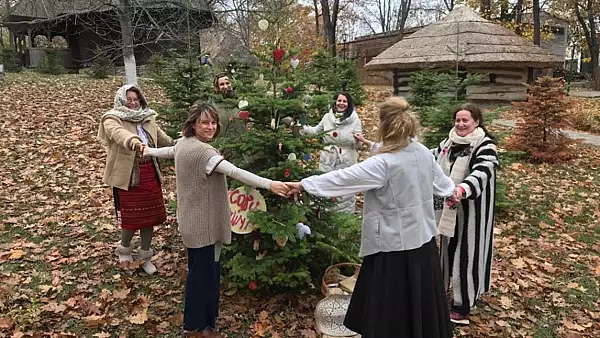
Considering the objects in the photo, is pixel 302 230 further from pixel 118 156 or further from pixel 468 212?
pixel 118 156

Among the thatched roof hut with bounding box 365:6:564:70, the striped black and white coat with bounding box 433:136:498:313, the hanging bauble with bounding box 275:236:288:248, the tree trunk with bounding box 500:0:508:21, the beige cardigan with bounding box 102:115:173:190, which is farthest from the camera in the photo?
the tree trunk with bounding box 500:0:508:21

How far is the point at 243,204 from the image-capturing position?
4.14 metres

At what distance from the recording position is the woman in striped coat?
3.83 meters

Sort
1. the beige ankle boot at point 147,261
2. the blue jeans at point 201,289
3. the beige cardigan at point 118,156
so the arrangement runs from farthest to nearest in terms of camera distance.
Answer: the beige ankle boot at point 147,261, the beige cardigan at point 118,156, the blue jeans at point 201,289

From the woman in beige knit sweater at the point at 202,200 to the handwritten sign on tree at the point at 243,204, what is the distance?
1.14 feet

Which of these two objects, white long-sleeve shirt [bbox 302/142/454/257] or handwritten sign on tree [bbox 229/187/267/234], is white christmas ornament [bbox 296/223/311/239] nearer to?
handwritten sign on tree [bbox 229/187/267/234]

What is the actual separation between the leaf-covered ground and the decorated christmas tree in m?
0.40

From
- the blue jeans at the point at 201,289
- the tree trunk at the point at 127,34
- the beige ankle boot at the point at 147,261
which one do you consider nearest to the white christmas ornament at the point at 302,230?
the blue jeans at the point at 201,289

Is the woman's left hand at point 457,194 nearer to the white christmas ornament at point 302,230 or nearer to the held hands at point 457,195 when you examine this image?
the held hands at point 457,195

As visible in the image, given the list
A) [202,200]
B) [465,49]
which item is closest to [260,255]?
[202,200]

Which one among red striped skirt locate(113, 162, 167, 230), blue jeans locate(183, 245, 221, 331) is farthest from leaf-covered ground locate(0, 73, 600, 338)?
red striped skirt locate(113, 162, 167, 230)

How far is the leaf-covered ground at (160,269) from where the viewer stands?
415 cm

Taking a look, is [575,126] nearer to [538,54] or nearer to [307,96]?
[538,54]

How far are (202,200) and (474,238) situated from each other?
2259 millimetres
